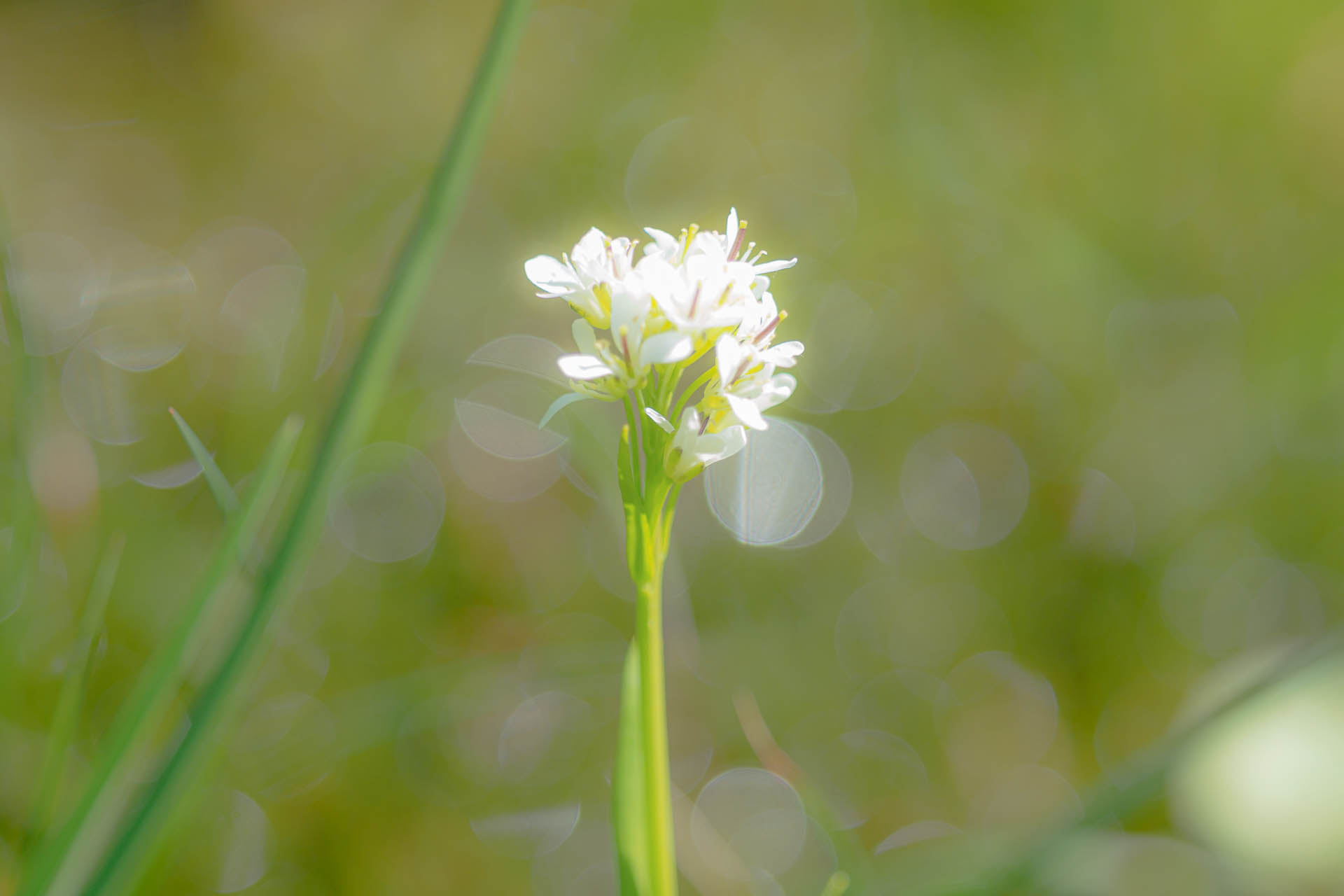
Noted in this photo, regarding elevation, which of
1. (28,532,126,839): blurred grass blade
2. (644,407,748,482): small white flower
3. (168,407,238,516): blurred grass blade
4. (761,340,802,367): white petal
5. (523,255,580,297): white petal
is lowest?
(28,532,126,839): blurred grass blade

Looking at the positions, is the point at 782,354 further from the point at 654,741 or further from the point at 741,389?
the point at 654,741

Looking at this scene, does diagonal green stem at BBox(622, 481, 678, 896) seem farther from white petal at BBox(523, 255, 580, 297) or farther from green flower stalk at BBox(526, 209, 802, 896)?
white petal at BBox(523, 255, 580, 297)

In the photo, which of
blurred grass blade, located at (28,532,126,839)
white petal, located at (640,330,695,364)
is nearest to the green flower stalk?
white petal, located at (640,330,695,364)

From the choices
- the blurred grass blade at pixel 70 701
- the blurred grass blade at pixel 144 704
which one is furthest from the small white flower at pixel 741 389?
the blurred grass blade at pixel 70 701

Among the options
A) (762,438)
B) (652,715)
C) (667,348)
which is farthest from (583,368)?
(762,438)

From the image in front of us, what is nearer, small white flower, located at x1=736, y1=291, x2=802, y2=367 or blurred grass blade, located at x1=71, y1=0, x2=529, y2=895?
blurred grass blade, located at x1=71, y1=0, x2=529, y2=895

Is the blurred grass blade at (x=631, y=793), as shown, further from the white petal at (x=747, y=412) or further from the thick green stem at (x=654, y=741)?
the white petal at (x=747, y=412)

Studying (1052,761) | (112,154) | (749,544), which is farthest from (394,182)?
(1052,761)
